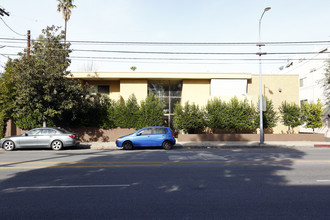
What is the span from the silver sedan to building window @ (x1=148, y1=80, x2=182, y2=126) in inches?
423

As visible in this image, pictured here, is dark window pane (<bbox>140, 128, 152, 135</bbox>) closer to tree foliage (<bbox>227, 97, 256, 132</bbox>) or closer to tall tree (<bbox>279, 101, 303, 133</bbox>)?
tree foliage (<bbox>227, 97, 256, 132</bbox>)

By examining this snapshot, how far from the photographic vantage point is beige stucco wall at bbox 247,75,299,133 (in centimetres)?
2345

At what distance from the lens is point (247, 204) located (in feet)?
15.3

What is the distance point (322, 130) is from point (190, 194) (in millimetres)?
27601

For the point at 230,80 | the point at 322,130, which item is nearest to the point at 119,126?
the point at 230,80

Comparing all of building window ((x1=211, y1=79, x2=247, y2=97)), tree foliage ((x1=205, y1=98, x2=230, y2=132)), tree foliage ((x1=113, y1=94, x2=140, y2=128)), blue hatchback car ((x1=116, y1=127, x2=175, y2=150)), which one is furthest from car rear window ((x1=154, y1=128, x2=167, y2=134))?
building window ((x1=211, y1=79, x2=247, y2=97))

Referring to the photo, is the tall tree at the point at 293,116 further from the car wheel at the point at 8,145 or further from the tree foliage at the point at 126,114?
the car wheel at the point at 8,145

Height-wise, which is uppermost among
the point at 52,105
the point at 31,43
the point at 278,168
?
the point at 31,43

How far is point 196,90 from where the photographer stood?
916 inches

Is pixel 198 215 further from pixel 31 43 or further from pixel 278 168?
pixel 31 43

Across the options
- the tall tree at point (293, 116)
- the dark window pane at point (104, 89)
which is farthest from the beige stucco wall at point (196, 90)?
the dark window pane at point (104, 89)

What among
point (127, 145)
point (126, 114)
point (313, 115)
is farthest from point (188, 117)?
point (313, 115)

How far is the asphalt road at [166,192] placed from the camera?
4.27 m

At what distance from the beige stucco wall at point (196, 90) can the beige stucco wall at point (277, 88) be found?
14.7ft
